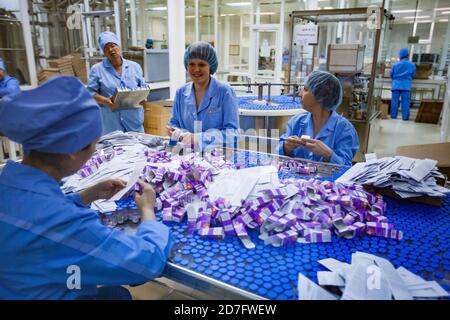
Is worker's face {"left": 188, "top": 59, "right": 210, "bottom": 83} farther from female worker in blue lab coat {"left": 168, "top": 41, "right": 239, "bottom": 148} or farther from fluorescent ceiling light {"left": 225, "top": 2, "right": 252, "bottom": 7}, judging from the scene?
fluorescent ceiling light {"left": 225, "top": 2, "right": 252, "bottom": 7}

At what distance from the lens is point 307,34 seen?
396 centimetres

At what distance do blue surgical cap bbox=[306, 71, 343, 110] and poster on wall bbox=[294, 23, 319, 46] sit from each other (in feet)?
7.30

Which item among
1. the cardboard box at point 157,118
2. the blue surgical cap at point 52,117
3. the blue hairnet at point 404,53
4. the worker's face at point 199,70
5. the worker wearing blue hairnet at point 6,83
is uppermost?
the blue hairnet at point 404,53

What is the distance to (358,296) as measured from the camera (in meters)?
0.77

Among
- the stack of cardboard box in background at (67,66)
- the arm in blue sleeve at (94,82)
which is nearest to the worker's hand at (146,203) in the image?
the arm in blue sleeve at (94,82)

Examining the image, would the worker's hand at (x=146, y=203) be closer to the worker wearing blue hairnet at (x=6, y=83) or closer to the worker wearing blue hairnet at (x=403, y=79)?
the worker wearing blue hairnet at (x=6, y=83)

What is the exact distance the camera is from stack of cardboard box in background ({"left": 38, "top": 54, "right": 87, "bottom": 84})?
411 centimetres

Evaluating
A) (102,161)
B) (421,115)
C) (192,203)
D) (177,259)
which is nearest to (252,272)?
(177,259)

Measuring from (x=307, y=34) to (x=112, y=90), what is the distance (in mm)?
2458

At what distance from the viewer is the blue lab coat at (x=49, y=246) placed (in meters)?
0.78

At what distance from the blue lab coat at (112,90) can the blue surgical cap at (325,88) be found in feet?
5.75

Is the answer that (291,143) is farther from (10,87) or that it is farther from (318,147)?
(10,87)

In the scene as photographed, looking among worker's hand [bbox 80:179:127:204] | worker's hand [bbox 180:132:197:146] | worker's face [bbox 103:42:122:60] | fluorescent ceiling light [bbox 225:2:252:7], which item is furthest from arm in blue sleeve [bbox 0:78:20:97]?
fluorescent ceiling light [bbox 225:2:252:7]
